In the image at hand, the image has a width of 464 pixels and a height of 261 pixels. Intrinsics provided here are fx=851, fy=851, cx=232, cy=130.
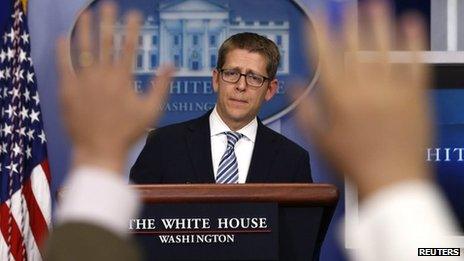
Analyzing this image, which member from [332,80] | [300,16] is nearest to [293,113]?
[300,16]

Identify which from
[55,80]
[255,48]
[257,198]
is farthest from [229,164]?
[257,198]

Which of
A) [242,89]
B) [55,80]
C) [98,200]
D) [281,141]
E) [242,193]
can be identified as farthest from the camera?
[55,80]

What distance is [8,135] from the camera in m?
3.02

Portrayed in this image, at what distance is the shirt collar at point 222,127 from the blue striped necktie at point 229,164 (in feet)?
0.06

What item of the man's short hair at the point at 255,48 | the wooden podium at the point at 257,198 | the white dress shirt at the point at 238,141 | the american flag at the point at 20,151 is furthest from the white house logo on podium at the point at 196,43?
the wooden podium at the point at 257,198

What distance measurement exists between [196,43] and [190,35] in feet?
0.13

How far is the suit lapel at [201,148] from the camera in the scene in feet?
8.39

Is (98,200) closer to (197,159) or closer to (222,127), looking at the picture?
(197,159)

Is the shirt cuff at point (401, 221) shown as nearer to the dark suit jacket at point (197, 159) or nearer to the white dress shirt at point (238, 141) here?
the dark suit jacket at point (197, 159)

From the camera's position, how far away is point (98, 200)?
58cm

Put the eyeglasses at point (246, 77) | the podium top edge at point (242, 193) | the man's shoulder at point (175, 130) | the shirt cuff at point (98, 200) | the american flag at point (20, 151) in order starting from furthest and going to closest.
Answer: the american flag at point (20, 151), the man's shoulder at point (175, 130), the eyeglasses at point (246, 77), the podium top edge at point (242, 193), the shirt cuff at point (98, 200)

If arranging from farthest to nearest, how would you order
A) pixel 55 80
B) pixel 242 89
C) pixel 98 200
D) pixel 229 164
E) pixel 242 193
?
1. pixel 55 80
2. pixel 229 164
3. pixel 242 89
4. pixel 242 193
5. pixel 98 200

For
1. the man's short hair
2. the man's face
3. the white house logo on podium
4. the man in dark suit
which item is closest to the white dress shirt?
the man in dark suit

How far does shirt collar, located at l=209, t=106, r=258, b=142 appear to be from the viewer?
271 cm
